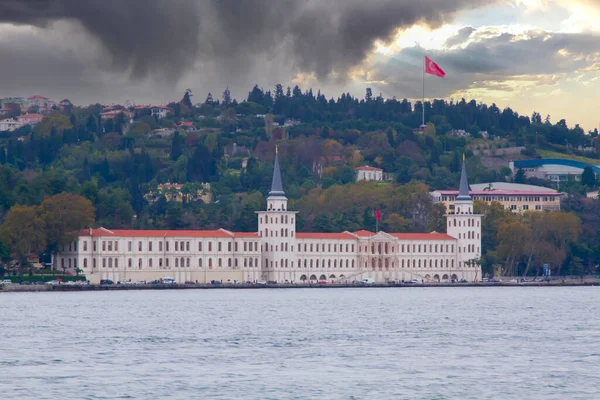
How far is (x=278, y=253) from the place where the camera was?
12138cm

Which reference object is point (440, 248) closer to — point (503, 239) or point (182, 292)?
point (503, 239)

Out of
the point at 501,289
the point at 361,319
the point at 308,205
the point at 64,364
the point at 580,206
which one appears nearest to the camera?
the point at 64,364

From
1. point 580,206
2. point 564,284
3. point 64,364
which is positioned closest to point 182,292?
point 564,284

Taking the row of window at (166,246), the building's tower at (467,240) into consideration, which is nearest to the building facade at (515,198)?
the building's tower at (467,240)

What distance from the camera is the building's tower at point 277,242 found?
121375 mm

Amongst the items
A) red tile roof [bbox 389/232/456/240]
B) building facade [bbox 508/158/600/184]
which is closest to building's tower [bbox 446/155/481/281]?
red tile roof [bbox 389/232/456/240]

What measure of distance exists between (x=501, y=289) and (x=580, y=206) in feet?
164

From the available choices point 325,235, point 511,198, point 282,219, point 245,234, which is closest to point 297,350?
point 245,234

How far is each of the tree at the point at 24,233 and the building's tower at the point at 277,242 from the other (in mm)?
20330

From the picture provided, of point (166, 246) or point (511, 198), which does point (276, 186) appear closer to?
point (166, 246)

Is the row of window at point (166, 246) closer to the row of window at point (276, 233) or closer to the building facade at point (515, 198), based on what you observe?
the row of window at point (276, 233)

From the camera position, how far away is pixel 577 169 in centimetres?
19488

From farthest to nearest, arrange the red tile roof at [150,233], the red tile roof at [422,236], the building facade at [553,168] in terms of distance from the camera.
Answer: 1. the building facade at [553,168]
2. the red tile roof at [422,236]
3. the red tile roof at [150,233]

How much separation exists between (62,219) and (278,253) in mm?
19864
